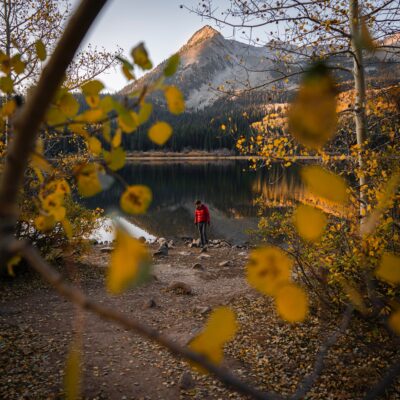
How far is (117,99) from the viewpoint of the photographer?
79 centimetres

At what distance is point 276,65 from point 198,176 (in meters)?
54.8

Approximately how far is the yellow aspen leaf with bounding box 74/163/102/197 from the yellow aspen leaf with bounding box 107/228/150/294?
486mm

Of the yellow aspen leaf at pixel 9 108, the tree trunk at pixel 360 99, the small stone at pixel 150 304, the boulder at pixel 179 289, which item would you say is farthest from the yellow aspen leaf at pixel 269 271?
the boulder at pixel 179 289

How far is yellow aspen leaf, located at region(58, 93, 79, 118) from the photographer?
0.95 m

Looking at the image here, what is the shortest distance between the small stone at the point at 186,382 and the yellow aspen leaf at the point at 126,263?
211 inches

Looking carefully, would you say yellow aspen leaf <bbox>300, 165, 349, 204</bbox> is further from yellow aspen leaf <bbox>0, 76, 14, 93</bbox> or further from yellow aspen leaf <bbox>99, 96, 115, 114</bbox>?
yellow aspen leaf <bbox>0, 76, 14, 93</bbox>

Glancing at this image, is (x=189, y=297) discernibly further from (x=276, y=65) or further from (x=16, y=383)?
(x=276, y=65)

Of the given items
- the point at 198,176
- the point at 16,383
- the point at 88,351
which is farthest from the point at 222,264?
the point at 198,176

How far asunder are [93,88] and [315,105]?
701 millimetres

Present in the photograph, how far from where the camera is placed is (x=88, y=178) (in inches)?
36.9

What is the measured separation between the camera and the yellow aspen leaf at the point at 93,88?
0.98 m

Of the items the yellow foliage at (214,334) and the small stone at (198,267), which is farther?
the small stone at (198,267)

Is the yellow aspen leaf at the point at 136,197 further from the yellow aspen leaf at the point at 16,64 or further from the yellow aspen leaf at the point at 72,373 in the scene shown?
the yellow aspen leaf at the point at 16,64

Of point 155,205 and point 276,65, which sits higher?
point 276,65
